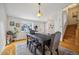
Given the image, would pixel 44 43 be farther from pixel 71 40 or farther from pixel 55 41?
pixel 71 40

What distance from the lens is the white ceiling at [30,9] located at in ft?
6.02

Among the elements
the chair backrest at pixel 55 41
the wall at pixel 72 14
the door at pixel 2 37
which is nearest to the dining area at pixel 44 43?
the chair backrest at pixel 55 41

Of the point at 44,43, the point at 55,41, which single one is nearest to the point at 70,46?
the point at 55,41

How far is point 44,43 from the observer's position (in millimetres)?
1850

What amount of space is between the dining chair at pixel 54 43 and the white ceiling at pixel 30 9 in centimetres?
31

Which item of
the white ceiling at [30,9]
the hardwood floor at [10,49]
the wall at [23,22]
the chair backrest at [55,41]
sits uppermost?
the white ceiling at [30,9]

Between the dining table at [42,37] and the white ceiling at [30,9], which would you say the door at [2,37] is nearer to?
the white ceiling at [30,9]

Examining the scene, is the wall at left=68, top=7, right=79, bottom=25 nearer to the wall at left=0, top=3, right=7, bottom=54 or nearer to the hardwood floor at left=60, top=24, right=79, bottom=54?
the hardwood floor at left=60, top=24, right=79, bottom=54

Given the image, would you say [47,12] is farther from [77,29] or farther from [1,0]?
[1,0]

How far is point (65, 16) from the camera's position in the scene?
1.82 meters

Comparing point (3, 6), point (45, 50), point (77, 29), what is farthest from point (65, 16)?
point (3, 6)

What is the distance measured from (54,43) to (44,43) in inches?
6.1

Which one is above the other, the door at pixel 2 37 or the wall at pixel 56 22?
the wall at pixel 56 22
